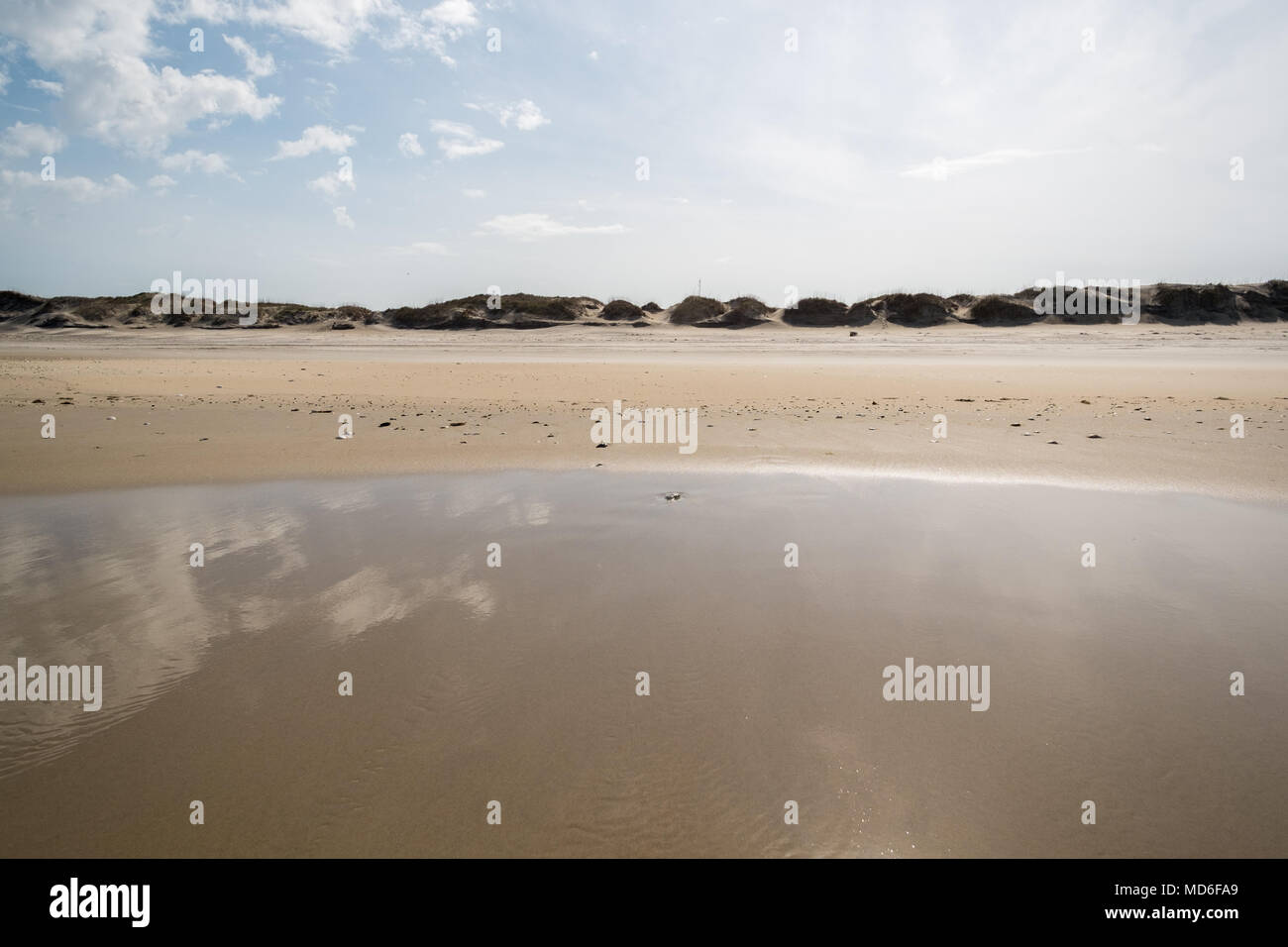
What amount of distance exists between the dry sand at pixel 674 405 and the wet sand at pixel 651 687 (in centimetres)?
263

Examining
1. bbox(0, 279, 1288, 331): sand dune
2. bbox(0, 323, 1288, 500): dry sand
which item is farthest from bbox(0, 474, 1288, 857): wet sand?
bbox(0, 279, 1288, 331): sand dune

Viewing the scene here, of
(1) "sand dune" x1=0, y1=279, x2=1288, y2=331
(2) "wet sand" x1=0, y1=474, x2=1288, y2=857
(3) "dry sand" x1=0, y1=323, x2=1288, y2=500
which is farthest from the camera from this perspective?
(1) "sand dune" x1=0, y1=279, x2=1288, y2=331

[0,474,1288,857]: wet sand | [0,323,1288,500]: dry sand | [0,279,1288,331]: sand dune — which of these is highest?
[0,279,1288,331]: sand dune

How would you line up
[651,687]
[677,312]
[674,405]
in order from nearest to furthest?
[651,687]
[674,405]
[677,312]

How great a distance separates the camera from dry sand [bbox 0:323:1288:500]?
924 centimetres

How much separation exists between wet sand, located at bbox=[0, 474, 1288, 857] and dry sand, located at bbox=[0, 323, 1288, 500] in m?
2.63

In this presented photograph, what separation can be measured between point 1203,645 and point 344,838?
195 inches

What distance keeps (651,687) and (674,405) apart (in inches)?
444

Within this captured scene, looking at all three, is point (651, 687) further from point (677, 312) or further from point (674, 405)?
point (677, 312)

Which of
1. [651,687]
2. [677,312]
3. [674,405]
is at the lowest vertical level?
[651,687]

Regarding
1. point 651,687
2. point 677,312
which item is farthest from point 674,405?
point 677,312

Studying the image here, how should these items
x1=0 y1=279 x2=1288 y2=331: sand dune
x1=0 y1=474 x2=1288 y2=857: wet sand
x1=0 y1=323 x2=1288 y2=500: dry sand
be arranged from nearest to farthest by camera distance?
x1=0 y1=474 x2=1288 y2=857: wet sand → x1=0 y1=323 x2=1288 y2=500: dry sand → x1=0 y1=279 x2=1288 y2=331: sand dune

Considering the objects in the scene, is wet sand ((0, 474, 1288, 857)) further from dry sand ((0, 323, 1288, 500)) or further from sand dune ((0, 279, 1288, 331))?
sand dune ((0, 279, 1288, 331))

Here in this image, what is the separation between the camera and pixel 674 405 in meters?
14.6
